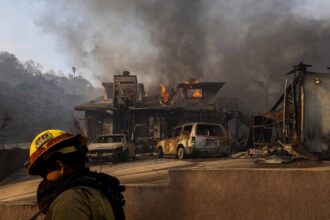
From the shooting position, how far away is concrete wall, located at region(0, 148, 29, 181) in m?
13.7

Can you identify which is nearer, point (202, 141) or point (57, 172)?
point (57, 172)

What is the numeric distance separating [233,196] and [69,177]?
3455 millimetres

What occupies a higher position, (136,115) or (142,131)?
(136,115)

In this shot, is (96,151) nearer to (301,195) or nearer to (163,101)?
(301,195)

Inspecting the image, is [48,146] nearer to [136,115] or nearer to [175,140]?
[175,140]

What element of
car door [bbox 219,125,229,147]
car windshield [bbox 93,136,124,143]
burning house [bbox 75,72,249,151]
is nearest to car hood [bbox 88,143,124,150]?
car windshield [bbox 93,136,124,143]

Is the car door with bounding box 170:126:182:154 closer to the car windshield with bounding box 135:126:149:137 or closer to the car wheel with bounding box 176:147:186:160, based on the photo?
the car wheel with bounding box 176:147:186:160

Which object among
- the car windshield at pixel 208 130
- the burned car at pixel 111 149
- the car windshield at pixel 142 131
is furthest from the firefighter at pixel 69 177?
the car windshield at pixel 142 131

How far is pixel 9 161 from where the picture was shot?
15219mm

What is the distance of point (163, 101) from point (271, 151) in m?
25.6

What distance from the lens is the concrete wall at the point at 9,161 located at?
13.7 meters

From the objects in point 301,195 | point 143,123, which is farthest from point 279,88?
point 301,195

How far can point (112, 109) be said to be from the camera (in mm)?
28328

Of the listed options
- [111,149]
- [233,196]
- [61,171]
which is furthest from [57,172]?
[111,149]
